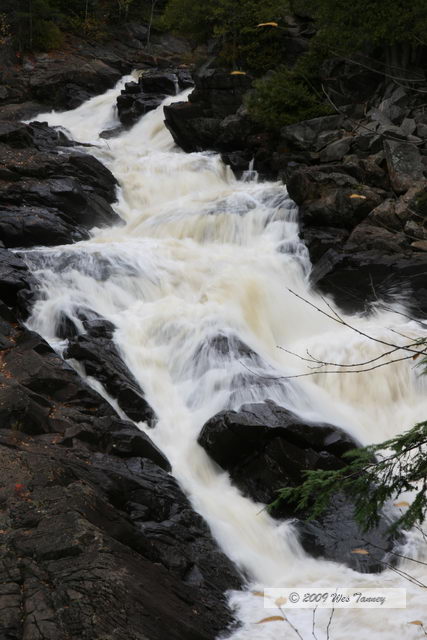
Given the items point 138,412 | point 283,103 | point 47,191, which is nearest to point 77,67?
point 283,103

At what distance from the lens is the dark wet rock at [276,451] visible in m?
7.38

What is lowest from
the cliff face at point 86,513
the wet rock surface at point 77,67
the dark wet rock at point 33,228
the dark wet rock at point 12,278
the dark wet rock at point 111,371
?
the wet rock surface at point 77,67

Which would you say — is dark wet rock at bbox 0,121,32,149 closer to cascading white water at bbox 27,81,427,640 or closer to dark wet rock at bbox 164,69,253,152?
cascading white water at bbox 27,81,427,640

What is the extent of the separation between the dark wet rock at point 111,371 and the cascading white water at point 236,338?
0.88ft

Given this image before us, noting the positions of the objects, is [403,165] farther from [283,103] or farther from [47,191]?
[47,191]

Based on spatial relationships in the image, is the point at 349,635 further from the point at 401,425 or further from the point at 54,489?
the point at 401,425

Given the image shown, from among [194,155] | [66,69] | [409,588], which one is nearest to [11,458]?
[409,588]

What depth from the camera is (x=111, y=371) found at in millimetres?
8656

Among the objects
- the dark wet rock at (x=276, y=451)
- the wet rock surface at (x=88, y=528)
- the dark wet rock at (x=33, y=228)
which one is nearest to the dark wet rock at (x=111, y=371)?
the wet rock surface at (x=88, y=528)

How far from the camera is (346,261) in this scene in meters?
12.4

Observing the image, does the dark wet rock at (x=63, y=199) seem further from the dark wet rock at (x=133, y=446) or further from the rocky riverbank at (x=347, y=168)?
the dark wet rock at (x=133, y=446)

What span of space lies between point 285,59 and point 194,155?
13.9 ft

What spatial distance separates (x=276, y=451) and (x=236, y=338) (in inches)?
94.2

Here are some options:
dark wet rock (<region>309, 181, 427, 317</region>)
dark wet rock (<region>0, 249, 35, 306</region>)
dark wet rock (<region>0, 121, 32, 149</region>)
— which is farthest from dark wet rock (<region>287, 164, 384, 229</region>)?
dark wet rock (<region>0, 121, 32, 149</region>)
